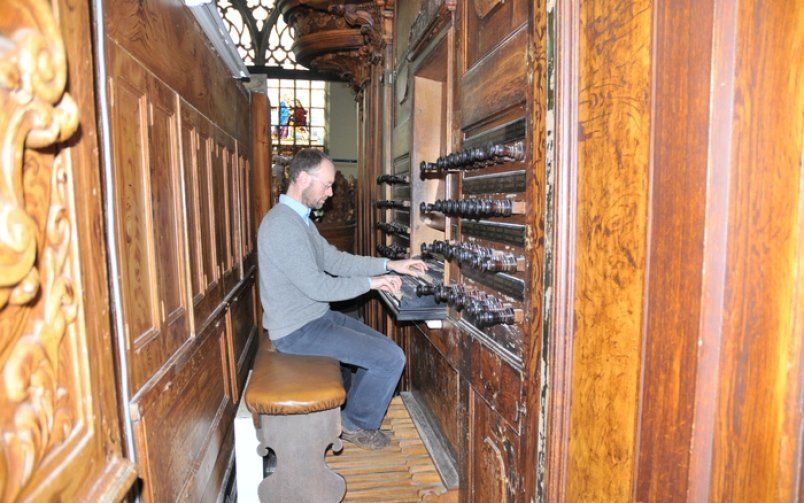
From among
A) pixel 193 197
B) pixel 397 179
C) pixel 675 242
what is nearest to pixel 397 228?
pixel 397 179

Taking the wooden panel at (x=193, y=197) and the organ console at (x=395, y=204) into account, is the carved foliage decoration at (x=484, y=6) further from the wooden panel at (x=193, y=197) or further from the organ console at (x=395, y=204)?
the organ console at (x=395, y=204)

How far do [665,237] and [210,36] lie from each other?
294cm

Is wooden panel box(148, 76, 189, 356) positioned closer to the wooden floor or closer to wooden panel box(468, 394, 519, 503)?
wooden panel box(468, 394, 519, 503)

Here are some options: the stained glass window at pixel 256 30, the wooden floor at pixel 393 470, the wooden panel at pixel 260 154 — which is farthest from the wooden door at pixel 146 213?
the stained glass window at pixel 256 30

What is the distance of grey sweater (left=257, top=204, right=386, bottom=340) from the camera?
10.2ft

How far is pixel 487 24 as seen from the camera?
82.1 inches

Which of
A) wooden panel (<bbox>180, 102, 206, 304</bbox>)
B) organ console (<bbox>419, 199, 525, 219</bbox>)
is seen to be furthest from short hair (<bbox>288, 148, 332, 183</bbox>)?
organ console (<bbox>419, 199, 525, 219</bbox>)

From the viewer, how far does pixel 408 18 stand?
351 cm

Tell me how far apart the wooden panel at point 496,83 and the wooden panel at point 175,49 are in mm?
1276

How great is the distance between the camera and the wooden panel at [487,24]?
1808 mm

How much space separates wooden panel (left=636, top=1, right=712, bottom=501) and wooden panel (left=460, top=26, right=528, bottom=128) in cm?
70

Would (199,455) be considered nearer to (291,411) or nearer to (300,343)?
(291,411)

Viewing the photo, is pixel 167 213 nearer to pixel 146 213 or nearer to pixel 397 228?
pixel 146 213

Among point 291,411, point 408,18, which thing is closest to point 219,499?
point 291,411
